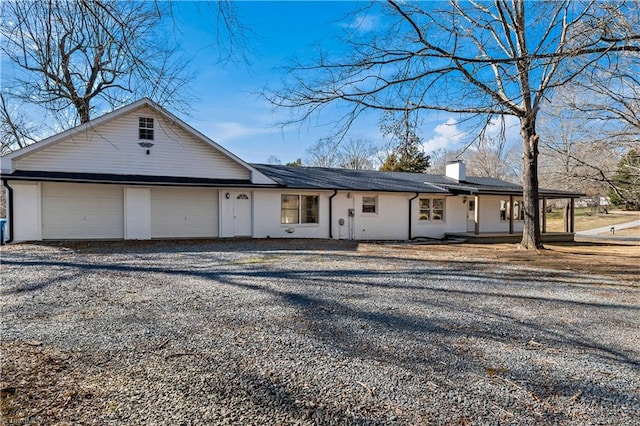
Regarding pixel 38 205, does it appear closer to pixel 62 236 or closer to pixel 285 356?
pixel 62 236

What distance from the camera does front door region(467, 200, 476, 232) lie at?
65.2 feet

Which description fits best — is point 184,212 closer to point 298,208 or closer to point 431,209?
point 298,208

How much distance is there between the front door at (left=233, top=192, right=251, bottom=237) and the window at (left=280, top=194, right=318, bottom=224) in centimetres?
142

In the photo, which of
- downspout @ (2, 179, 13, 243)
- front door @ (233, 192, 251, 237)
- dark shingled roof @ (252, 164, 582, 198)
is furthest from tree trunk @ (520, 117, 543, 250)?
downspout @ (2, 179, 13, 243)

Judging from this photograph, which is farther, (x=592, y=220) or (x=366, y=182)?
(x=592, y=220)

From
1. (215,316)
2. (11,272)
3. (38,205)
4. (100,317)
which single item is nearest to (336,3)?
(215,316)

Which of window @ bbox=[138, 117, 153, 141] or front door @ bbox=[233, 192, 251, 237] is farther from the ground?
window @ bbox=[138, 117, 153, 141]

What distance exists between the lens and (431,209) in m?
18.8

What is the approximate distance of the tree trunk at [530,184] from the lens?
1295cm

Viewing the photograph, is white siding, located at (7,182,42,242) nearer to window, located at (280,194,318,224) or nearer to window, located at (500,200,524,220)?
window, located at (280,194,318,224)

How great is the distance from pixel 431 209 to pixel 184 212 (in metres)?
11.9

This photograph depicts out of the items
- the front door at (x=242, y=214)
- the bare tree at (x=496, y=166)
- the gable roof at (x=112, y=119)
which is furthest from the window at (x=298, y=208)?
the bare tree at (x=496, y=166)

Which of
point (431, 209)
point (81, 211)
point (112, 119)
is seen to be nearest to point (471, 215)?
point (431, 209)

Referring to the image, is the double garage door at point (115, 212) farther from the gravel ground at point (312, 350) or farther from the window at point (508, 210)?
the window at point (508, 210)
